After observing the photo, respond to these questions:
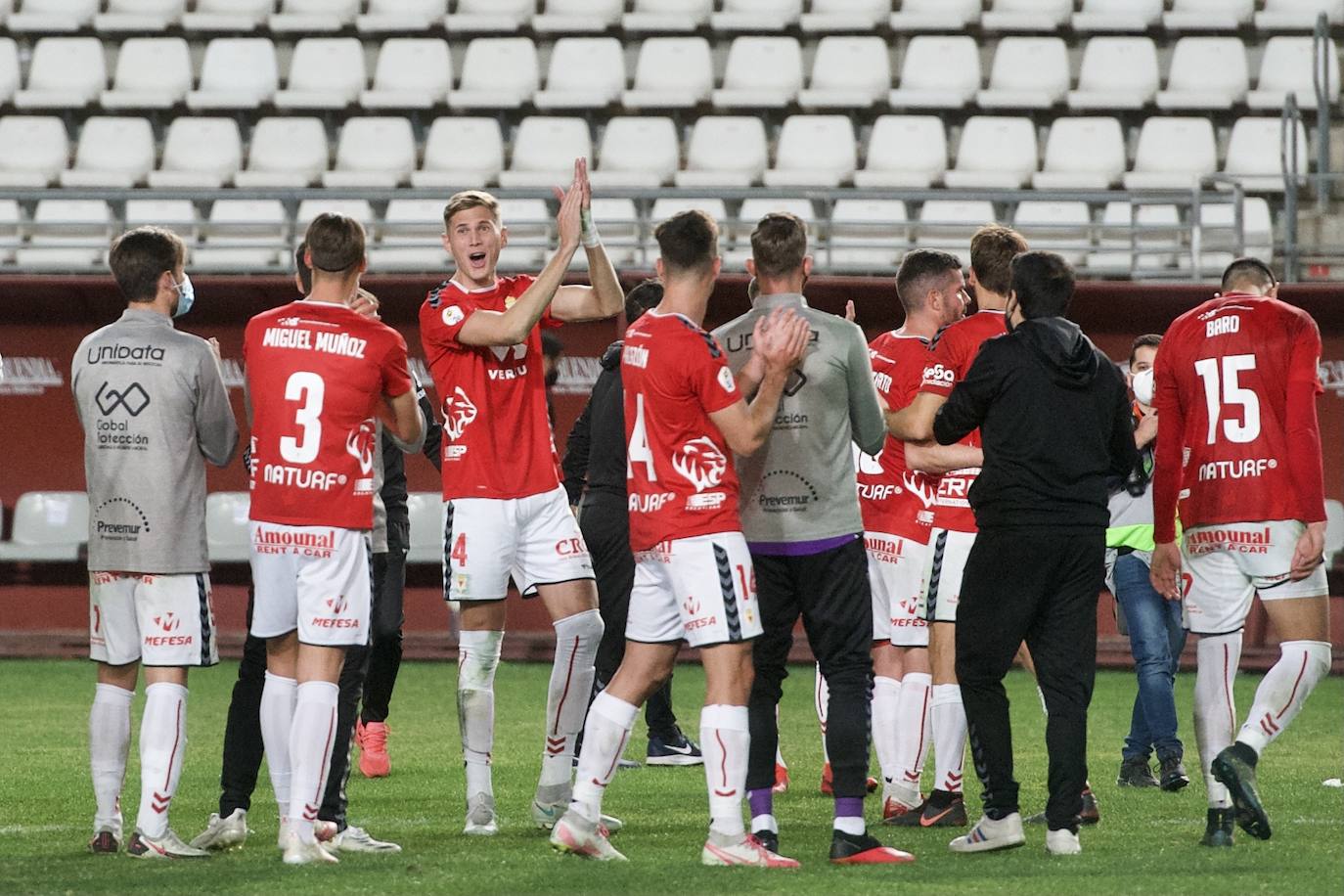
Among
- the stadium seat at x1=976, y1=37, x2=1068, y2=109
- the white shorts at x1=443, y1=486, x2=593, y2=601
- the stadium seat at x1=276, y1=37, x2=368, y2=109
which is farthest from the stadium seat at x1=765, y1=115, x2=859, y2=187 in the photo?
the white shorts at x1=443, y1=486, x2=593, y2=601

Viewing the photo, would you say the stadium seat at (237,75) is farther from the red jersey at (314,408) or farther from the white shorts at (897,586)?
the red jersey at (314,408)

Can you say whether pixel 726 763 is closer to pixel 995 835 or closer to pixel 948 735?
pixel 995 835

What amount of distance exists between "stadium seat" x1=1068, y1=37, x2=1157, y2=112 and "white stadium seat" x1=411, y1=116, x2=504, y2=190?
198 inches

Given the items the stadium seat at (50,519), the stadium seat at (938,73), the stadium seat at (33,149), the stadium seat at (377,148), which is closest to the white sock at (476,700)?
the stadium seat at (50,519)

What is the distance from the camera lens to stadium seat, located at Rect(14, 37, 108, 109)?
53.2 feet

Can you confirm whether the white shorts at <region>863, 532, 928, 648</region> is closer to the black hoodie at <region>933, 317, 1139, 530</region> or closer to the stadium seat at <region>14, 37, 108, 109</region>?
the black hoodie at <region>933, 317, 1139, 530</region>

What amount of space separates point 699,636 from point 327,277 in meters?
1.61

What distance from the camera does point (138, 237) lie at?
576cm

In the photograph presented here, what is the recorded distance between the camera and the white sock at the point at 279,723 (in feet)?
18.2

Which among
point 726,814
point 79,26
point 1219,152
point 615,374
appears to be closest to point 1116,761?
point 615,374

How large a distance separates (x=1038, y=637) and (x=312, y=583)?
226 cm

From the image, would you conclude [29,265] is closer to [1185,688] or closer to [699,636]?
[1185,688]

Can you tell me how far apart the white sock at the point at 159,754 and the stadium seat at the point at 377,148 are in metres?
10.1

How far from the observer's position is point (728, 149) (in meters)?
15.2
